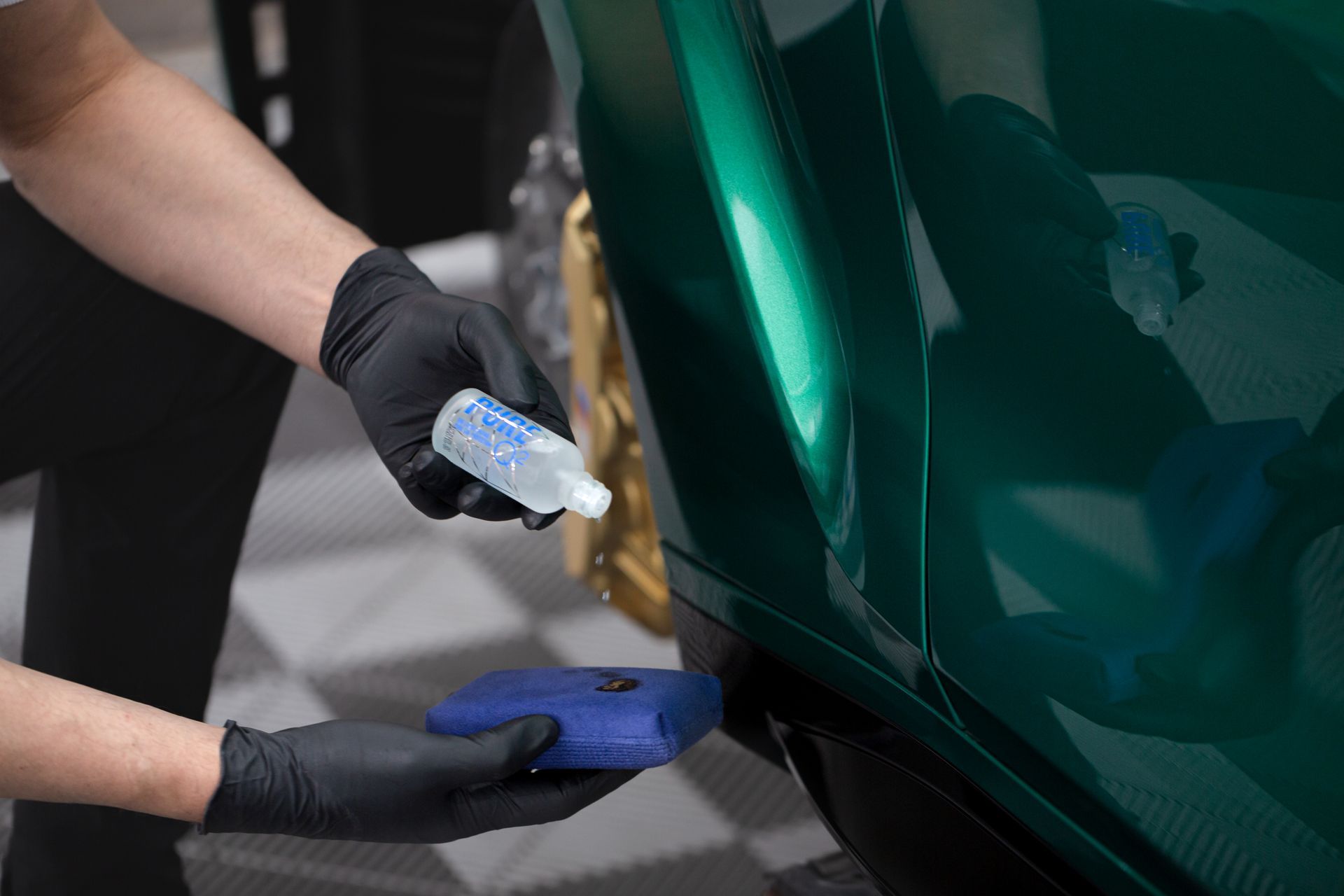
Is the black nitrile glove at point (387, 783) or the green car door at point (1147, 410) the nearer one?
the green car door at point (1147, 410)

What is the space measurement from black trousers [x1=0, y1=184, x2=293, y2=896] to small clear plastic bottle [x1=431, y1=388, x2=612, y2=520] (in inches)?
16.8

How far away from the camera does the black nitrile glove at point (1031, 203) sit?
0.71m

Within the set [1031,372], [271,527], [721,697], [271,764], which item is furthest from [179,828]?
[1031,372]

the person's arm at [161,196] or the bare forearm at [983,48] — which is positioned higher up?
the bare forearm at [983,48]

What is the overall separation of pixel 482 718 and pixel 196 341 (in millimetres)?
566

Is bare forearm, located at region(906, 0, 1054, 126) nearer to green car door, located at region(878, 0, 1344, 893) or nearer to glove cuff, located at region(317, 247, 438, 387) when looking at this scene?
green car door, located at region(878, 0, 1344, 893)

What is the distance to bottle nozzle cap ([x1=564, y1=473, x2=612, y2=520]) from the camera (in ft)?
3.18

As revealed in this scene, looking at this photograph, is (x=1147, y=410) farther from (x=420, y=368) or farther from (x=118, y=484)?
(x=118, y=484)

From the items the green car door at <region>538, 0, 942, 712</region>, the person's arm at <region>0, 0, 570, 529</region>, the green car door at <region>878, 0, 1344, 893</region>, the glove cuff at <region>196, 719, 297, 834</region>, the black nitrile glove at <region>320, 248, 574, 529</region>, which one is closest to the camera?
the green car door at <region>878, 0, 1344, 893</region>

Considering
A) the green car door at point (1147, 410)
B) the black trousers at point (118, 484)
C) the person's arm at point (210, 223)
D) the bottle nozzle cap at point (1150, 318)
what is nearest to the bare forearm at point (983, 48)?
the green car door at point (1147, 410)

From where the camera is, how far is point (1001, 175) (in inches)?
29.1

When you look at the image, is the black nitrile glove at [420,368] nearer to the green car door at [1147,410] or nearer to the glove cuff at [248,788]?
the glove cuff at [248,788]

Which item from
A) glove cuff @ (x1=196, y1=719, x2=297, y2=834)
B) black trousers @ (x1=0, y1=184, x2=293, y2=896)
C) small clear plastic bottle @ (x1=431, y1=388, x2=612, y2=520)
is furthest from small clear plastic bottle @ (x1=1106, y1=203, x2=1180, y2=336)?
black trousers @ (x1=0, y1=184, x2=293, y2=896)

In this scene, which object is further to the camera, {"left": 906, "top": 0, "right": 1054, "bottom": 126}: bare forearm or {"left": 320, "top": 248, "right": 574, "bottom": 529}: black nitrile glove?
{"left": 320, "top": 248, "right": 574, "bottom": 529}: black nitrile glove
